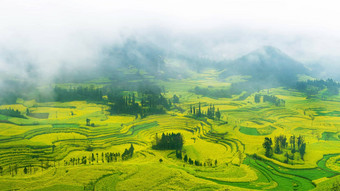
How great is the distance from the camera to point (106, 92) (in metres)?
129

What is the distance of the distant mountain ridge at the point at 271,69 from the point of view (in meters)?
158

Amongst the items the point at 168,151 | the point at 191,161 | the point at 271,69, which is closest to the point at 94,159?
the point at 168,151

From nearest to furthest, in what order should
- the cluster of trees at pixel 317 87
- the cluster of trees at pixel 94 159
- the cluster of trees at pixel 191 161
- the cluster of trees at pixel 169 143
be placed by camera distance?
1. the cluster of trees at pixel 94 159
2. the cluster of trees at pixel 191 161
3. the cluster of trees at pixel 169 143
4. the cluster of trees at pixel 317 87

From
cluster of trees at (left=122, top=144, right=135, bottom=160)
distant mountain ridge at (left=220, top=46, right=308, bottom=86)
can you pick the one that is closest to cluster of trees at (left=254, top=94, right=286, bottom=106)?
distant mountain ridge at (left=220, top=46, right=308, bottom=86)

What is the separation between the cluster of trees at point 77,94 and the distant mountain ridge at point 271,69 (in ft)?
347

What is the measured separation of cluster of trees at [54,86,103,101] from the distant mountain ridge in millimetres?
105780

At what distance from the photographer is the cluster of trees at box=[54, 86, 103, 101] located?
370 ft

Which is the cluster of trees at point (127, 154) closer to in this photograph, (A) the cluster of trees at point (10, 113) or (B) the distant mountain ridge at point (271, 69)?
(A) the cluster of trees at point (10, 113)

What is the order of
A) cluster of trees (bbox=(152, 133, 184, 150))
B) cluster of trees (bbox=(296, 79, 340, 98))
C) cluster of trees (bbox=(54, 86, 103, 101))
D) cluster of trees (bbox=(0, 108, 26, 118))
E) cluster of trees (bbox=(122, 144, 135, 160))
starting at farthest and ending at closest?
1. cluster of trees (bbox=(296, 79, 340, 98))
2. cluster of trees (bbox=(54, 86, 103, 101))
3. cluster of trees (bbox=(0, 108, 26, 118))
4. cluster of trees (bbox=(152, 133, 184, 150))
5. cluster of trees (bbox=(122, 144, 135, 160))

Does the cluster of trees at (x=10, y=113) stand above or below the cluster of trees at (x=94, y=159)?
above

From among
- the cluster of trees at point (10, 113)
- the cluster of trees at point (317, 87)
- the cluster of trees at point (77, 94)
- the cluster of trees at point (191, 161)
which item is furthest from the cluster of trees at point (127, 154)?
the cluster of trees at point (317, 87)

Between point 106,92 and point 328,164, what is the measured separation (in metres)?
106

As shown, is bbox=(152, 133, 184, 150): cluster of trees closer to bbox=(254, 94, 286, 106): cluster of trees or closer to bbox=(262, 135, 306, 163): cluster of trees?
bbox=(262, 135, 306, 163): cluster of trees

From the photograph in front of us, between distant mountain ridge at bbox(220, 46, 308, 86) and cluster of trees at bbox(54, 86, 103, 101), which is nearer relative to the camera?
cluster of trees at bbox(54, 86, 103, 101)
